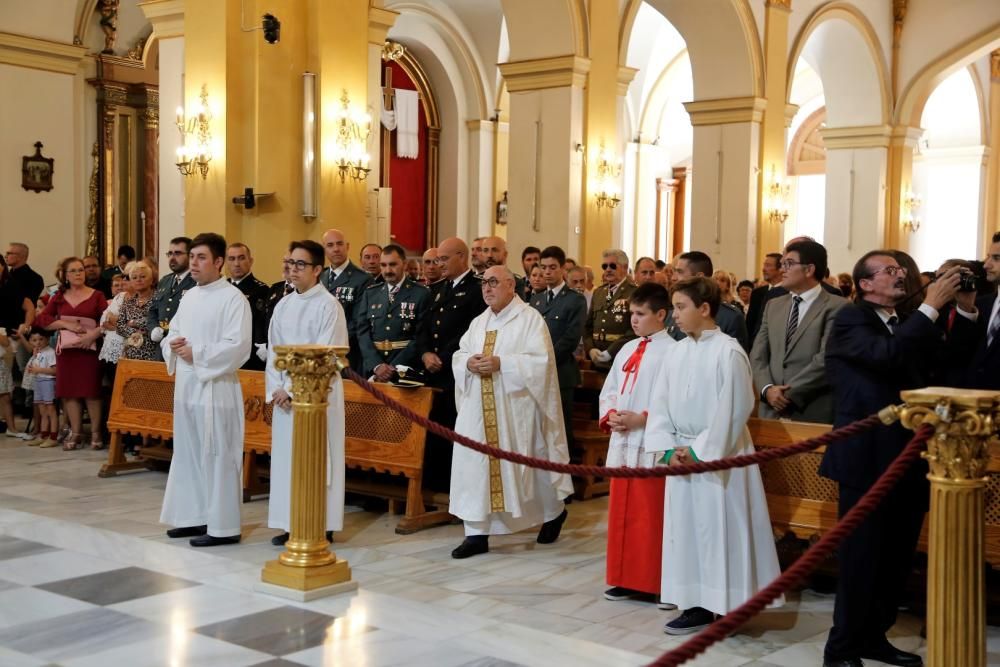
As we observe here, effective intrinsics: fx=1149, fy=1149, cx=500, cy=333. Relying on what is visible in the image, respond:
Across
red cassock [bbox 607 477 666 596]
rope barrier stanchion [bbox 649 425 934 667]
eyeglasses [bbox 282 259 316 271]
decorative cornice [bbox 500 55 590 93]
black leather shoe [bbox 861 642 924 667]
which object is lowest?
black leather shoe [bbox 861 642 924 667]

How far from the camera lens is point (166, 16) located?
10797 millimetres

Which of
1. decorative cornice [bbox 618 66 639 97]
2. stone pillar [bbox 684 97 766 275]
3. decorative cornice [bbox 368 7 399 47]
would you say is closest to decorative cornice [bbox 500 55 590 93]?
decorative cornice [bbox 618 66 639 97]

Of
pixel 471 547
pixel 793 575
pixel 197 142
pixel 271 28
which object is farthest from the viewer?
pixel 197 142

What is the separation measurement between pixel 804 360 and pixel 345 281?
3.68 metres

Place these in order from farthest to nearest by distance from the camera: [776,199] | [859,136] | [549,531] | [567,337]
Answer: [859,136], [776,199], [567,337], [549,531]

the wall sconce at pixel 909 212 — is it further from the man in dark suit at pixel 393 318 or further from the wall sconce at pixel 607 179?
the man in dark suit at pixel 393 318

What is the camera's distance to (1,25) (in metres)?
12.4

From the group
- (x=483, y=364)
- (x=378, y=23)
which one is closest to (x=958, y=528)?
(x=483, y=364)

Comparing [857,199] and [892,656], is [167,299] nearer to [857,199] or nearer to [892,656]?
[892,656]

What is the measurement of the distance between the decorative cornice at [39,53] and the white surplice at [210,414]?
762cm

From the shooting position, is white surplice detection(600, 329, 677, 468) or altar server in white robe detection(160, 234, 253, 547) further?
altar server in white robe detection(160, 234, 253, 547)

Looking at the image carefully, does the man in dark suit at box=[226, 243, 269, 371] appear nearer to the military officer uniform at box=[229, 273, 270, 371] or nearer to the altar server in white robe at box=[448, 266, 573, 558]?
the military officer uniform at box=[229, 273, 270, 371]

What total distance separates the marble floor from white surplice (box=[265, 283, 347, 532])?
0.83 feet

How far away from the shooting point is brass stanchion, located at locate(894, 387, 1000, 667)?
11.3 ft
